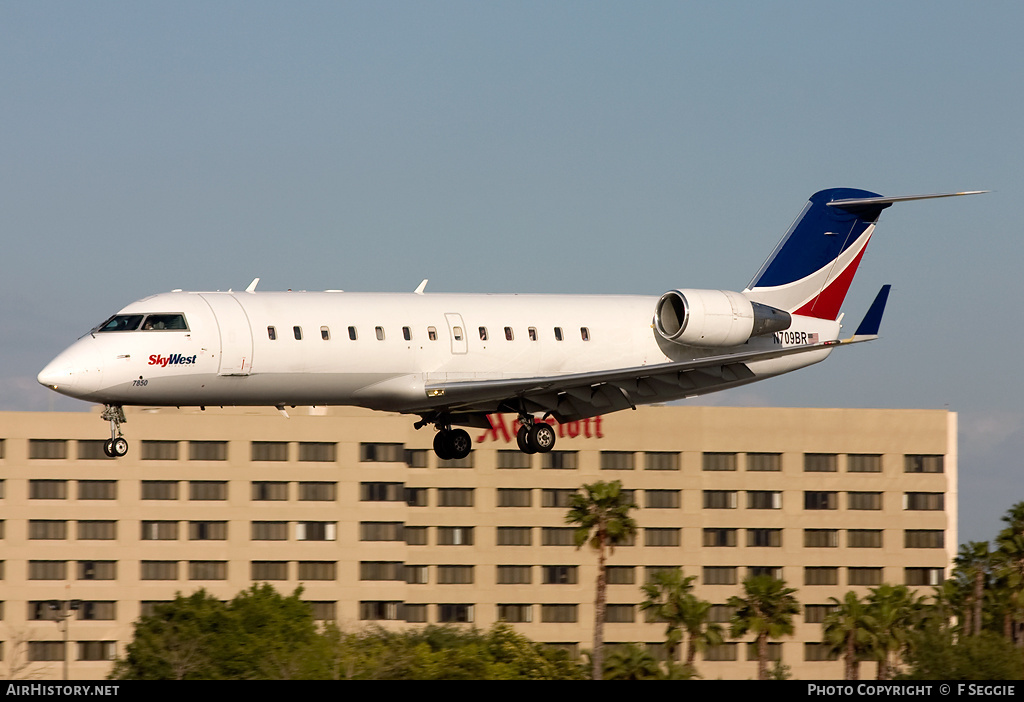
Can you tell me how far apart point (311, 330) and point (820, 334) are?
45.9ft

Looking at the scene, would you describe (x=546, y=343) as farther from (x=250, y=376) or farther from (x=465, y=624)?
(x=465, y=624)

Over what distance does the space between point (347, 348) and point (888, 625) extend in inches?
1656

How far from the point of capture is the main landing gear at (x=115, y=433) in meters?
29.9

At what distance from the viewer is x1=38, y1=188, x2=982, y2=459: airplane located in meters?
30.3

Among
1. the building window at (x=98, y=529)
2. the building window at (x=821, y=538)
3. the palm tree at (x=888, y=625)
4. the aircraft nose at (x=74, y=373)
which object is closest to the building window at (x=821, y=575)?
the building window at (x=821, y=538)

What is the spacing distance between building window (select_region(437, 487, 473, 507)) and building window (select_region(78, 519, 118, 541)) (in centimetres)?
1766

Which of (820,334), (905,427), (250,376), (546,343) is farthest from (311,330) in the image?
(905,427)

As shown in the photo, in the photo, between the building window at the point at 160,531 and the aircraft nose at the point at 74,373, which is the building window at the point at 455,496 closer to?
the building window at the point at 160,531

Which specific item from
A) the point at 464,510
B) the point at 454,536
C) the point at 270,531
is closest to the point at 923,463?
the point at 464,510

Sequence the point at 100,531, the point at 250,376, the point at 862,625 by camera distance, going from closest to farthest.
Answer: the point at 250,376 < the point at 862,625 < the point at 100,531

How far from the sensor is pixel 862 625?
215 feet

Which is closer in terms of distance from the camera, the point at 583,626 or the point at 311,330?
the point at 311,330

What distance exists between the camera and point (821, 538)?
85250 mm

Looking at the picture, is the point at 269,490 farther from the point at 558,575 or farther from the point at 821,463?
the point at 821,463
